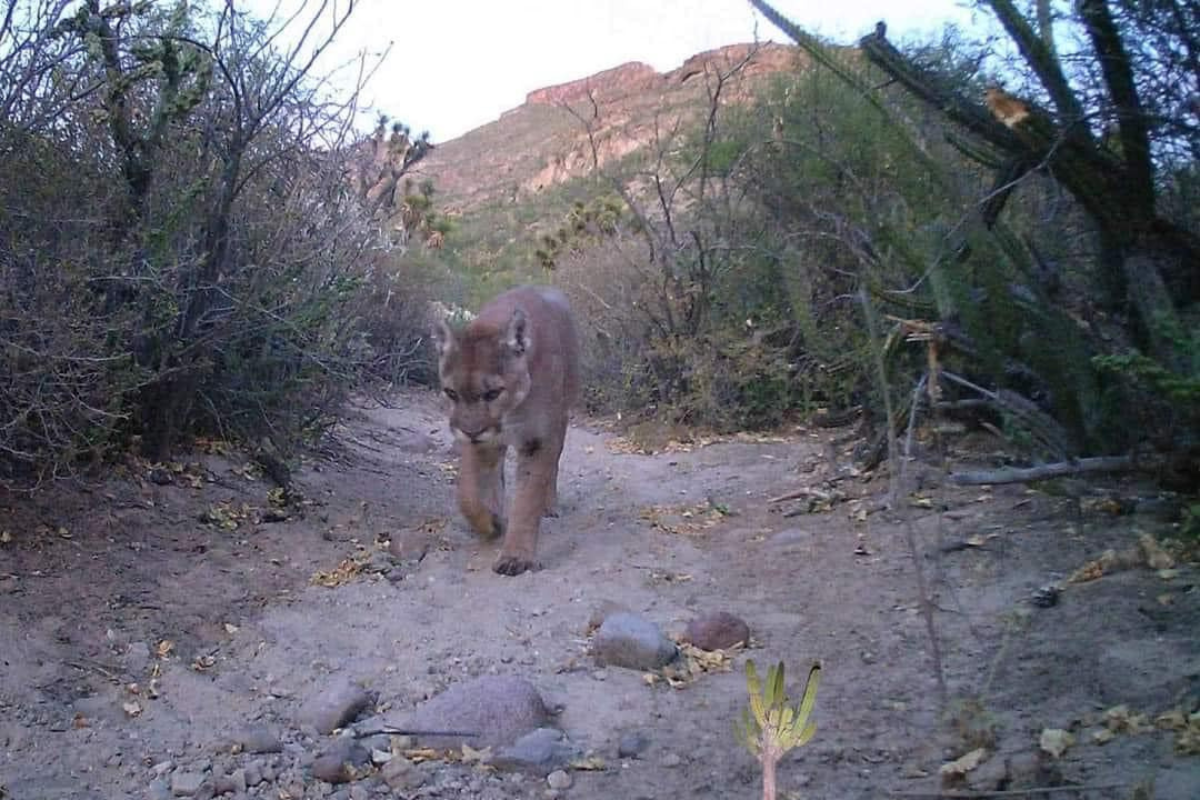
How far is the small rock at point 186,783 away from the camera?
160 inches

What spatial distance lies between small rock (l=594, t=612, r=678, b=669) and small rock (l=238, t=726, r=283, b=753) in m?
1.44

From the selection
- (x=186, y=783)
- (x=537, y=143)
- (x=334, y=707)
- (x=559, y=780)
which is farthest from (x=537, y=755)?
(x=537, y=143)

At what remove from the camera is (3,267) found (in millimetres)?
5289

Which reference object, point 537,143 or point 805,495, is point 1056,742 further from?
point 537,143

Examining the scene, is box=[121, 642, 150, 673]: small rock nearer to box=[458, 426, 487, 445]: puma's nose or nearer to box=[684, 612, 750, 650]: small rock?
box=[458, 426, 487, 445]: puma's nose

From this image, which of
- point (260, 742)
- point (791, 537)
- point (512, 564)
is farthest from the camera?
point (791, 537)

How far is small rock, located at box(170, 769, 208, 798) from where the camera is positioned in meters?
4.06

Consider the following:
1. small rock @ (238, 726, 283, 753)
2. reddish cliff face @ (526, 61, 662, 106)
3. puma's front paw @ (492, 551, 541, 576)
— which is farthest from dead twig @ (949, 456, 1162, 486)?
reddish cliff face @ (526, 61, 662, 106)

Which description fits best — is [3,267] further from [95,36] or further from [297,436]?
[297,436]

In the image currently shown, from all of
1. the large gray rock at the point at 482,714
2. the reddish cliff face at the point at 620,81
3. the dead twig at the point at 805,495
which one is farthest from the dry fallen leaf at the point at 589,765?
the reddish cliff face at the point at 620,81

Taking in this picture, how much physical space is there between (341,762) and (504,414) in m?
2.95

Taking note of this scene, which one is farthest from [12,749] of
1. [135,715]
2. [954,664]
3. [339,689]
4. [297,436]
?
[297,436]

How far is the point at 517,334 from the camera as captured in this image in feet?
22.9

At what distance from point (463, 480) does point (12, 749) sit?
3066mm
